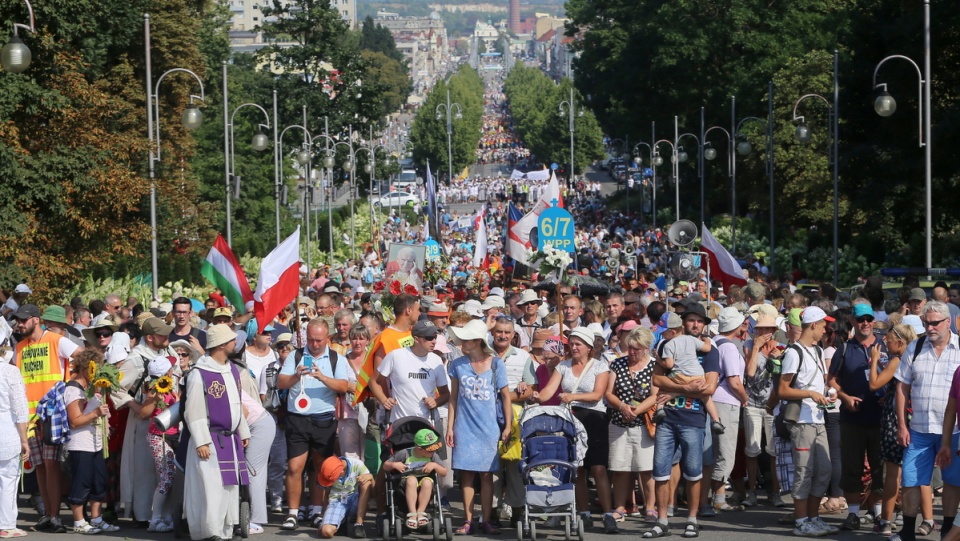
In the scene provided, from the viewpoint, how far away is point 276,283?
621 inches

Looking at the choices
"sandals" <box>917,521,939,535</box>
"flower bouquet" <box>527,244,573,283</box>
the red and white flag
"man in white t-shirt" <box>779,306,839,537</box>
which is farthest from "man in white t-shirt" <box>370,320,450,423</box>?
the red and white flag

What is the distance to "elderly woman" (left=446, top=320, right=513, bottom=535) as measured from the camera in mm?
12438

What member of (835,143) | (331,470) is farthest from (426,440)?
(835,143)

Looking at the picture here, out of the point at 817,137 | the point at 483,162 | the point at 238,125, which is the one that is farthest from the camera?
the point at 483,162

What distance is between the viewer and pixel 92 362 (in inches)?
495

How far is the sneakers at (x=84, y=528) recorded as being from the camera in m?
12.8

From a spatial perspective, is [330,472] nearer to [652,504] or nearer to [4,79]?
[652,504]

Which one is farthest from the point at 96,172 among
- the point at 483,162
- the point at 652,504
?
the point at 483,162

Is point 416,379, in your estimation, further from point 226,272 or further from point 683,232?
point 683,232

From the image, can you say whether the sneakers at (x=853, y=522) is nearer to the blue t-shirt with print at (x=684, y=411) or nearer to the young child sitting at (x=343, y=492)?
the blue t-shirt with print at (x=684, y=411)

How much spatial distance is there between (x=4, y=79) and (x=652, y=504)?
1698cm

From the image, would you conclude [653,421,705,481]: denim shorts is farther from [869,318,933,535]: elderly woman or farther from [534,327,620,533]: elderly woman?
[869,318,933,535]: elderly woman

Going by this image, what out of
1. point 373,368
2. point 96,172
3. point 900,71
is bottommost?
point 373,368

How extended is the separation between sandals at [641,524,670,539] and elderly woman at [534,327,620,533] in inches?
14.1
